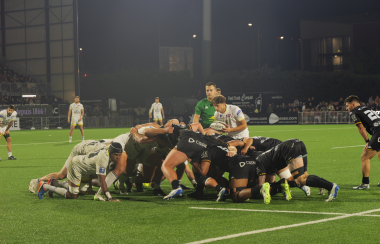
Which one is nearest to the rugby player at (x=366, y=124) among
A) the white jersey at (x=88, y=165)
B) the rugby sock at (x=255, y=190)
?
the rugby sock at (x=255, y=190)

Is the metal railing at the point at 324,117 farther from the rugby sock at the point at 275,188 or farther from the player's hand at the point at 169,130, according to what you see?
the player's hand at the point at 169,130

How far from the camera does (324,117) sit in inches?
1615

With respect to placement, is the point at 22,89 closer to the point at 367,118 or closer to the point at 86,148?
the point at 86,148

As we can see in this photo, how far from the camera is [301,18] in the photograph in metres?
70.9

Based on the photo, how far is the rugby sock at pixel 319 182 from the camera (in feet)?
26.3

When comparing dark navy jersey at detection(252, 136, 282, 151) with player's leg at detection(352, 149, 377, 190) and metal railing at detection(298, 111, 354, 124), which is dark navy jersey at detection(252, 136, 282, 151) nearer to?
player's leg at detection(352, 149, 377, 190)

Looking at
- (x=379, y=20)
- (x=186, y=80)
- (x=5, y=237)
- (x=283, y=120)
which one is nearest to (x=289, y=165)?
(x=5, y=237)

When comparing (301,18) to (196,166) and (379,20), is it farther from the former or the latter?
(196,166)

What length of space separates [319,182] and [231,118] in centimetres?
257

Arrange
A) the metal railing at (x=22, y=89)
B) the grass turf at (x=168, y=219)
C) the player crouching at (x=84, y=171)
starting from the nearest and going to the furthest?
the grass turf at (x=168, y=219), the player crouching at (x=84, y=171), the metal railing at (x=22, y=89)

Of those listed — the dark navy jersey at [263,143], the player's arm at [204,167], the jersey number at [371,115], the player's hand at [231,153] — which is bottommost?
the player's arm at [204,167]

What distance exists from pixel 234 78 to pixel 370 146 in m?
49.8

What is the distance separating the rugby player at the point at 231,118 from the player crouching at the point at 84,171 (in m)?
2.40

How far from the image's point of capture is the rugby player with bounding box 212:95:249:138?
9625mm
